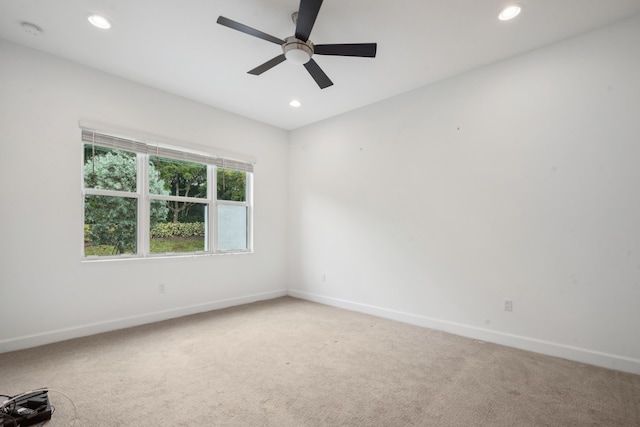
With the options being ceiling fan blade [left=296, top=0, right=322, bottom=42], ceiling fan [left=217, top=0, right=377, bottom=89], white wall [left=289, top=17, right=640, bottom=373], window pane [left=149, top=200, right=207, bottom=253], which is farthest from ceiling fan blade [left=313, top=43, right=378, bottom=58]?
window pane [left=149, top=200, right=207, bottom=253]

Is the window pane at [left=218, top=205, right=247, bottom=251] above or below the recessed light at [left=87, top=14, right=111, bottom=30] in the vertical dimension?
below

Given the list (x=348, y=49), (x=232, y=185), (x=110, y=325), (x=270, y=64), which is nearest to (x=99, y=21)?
(x=270, y=64)

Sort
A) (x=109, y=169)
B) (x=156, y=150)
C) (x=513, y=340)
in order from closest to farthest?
(x=513, y=340), (x=109, y=169), (x=156, y=150)

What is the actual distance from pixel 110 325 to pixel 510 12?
188 inches

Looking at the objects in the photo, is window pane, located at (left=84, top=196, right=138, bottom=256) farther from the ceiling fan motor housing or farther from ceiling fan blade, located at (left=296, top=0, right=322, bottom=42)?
ceiling fan blade, located at (left=296, top=0, right=322, bottom=42)

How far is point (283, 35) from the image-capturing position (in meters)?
2.76

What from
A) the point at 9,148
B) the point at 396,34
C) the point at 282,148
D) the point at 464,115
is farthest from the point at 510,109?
the point at 9,148

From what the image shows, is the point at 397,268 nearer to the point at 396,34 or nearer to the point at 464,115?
the point at 464,115

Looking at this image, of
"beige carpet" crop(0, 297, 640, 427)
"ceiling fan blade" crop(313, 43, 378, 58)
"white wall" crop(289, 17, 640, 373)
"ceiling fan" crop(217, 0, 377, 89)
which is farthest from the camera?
"white wall" crop(289, 17, 640, 373)


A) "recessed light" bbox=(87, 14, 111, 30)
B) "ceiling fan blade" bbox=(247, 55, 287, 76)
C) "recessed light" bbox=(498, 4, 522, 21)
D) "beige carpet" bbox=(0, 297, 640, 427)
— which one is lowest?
"beige carpet" bbox=(0, 297, 640, 427)

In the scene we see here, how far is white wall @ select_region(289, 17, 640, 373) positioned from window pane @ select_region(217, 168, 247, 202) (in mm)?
1589

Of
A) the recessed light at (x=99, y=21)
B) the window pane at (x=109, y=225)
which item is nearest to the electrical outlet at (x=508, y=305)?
the window pane at (x=109, y=225)

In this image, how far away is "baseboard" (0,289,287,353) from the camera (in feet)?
9.31

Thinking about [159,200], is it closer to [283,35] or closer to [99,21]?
[99,21]
